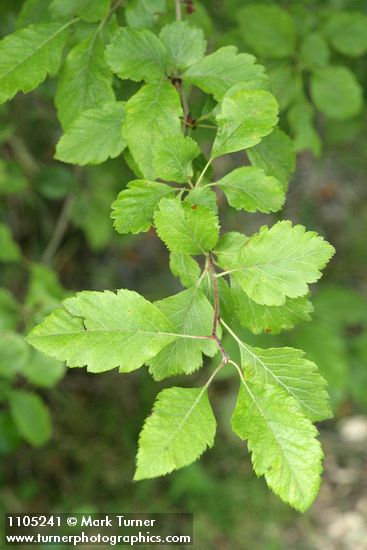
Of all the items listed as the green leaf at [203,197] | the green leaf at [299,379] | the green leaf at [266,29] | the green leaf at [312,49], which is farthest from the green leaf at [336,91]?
the green leaf at [299,379]

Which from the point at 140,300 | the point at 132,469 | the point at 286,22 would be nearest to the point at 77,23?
the point at 140,300

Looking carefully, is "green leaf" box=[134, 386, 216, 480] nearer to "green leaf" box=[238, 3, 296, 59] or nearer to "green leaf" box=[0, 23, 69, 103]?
"green leaf" box=[0, 23, 69, 103]

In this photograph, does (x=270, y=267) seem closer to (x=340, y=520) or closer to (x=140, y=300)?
(x=140, y=300)

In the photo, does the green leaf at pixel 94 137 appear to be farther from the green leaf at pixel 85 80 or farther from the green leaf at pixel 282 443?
the green leaf at pixel 282 443

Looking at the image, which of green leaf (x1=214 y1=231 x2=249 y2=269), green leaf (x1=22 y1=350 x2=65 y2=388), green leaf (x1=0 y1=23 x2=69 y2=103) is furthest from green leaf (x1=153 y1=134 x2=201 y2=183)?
green leaf (x1=22 y1=350 x2=65 y2=388)

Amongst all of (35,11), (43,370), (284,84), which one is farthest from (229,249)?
(43,370)

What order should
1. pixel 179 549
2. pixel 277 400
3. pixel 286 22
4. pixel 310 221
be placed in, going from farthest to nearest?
1. pixel 310 221
2. pixel 179 549
3. pixel 286 22
4. pixel 277 400

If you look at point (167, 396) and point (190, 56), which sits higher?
point (190, 56)
